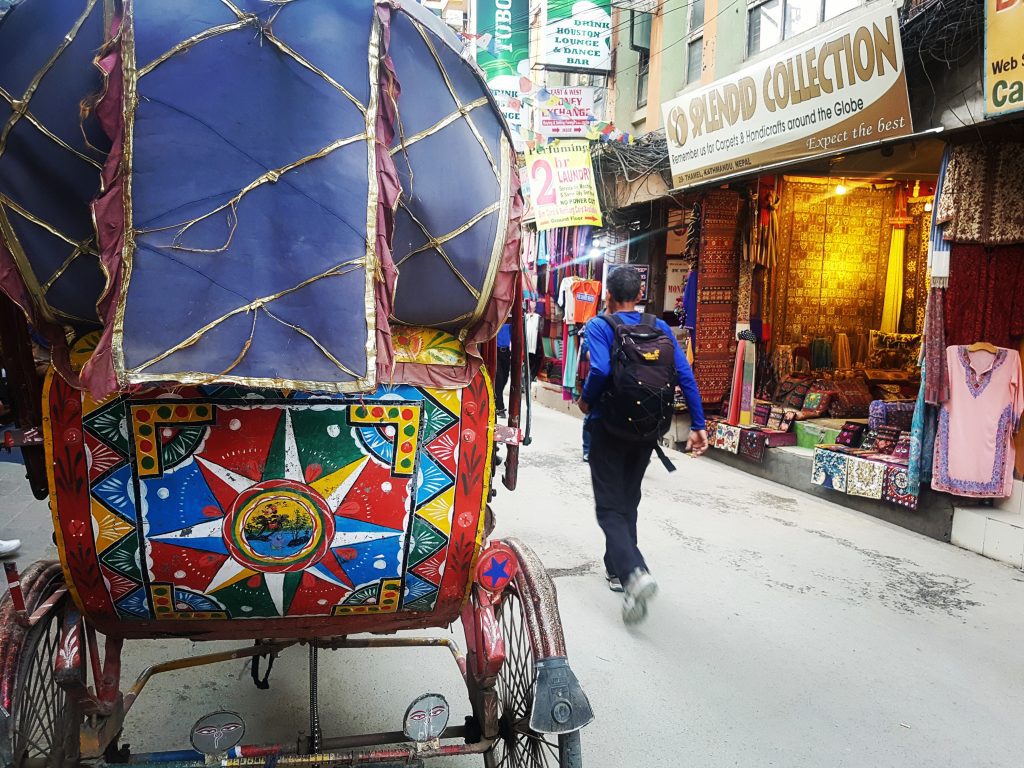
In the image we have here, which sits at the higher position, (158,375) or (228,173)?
(228,173)

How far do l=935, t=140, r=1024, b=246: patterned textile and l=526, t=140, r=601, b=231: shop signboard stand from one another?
Result: 15.2ft

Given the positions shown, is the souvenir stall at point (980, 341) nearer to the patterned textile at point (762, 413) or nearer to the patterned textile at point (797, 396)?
the patterned textile at point (797, 396)

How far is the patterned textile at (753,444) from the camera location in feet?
27.3

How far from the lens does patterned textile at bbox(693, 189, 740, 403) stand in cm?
916

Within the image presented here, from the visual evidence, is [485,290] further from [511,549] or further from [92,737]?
[92,737]

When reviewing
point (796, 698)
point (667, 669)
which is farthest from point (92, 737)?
point (796, 698)

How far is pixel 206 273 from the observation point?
1636mm

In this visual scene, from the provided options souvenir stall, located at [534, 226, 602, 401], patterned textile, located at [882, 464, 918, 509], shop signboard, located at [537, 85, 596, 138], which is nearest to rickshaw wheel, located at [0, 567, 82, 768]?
patterned textile, located at [882, 464, 918, 509]

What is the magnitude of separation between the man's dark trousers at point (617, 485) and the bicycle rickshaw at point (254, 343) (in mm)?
1924

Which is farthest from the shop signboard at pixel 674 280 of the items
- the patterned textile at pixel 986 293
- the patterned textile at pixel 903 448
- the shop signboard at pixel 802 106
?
the patterned textile at pixel 986 293

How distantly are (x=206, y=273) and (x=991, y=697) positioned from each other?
3783 mm

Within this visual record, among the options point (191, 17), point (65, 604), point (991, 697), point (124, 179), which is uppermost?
point (191, 17)

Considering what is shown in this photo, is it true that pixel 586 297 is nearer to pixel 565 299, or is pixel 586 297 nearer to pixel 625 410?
pixel 565 299

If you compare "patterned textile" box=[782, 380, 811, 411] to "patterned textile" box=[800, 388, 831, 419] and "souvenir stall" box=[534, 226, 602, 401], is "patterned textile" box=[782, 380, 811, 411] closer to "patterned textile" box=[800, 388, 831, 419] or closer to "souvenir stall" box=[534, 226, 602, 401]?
"patterned textile" box=[800, 388, 831, 419]
